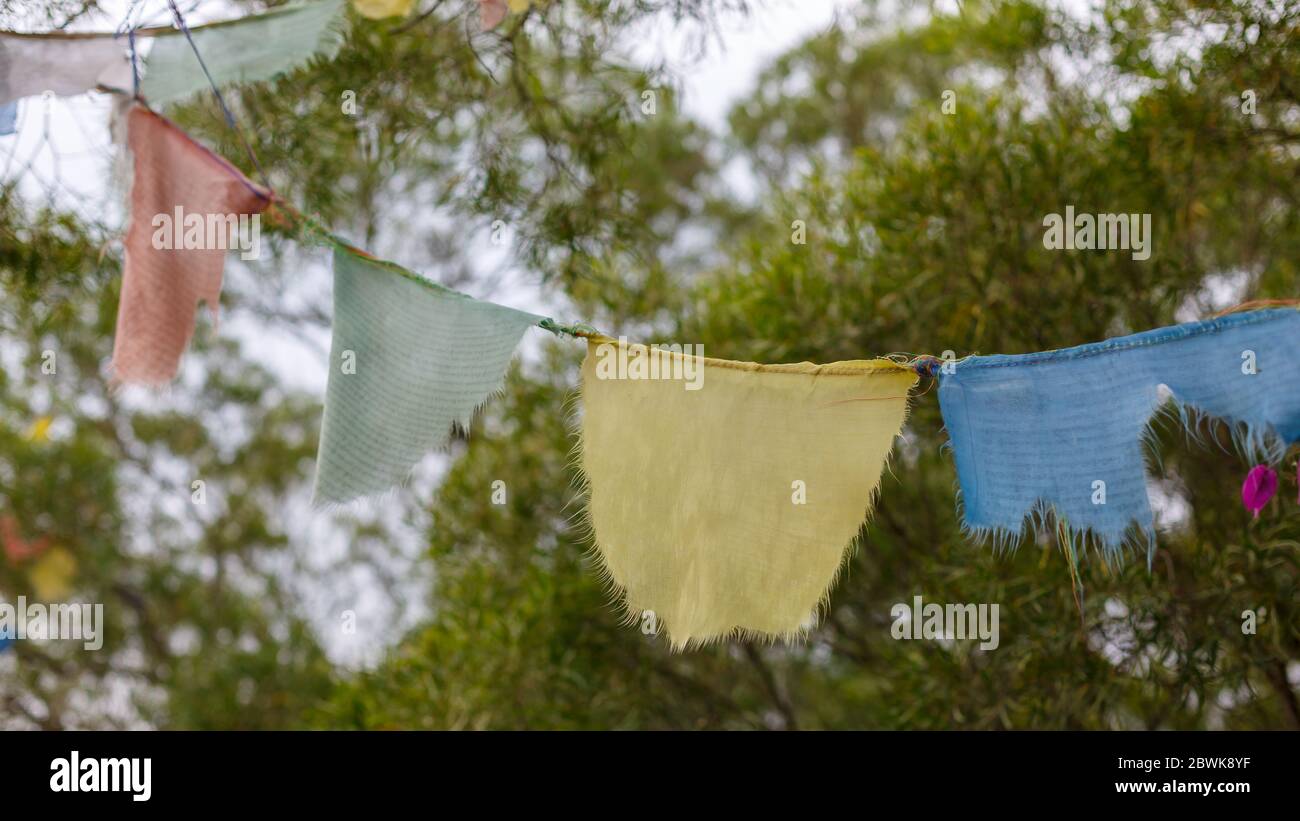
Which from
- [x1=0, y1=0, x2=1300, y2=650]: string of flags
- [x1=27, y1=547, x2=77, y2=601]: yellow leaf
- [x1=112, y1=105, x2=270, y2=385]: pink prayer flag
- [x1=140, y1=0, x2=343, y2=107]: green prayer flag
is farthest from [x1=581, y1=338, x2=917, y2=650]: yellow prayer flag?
[x1=27, y1=547, x2=77, y2=601]: yellow leaf

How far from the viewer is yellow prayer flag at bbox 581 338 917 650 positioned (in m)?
1.90

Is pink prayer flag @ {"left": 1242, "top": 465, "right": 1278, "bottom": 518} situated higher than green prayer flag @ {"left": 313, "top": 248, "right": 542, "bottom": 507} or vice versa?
green prayer flag @ {"left": 313, "top": 248, "right": 542, "bottom": 507}

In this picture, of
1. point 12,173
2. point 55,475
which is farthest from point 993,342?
point 55,475

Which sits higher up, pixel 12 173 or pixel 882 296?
pixel 12 173

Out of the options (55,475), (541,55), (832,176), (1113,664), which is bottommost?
(1113,664)

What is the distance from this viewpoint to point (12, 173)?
3.02m

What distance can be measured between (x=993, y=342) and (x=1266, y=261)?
1.44m

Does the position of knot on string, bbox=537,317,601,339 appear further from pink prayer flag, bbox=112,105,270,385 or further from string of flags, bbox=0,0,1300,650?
pink prayer flag, bbox=112,105,270,385

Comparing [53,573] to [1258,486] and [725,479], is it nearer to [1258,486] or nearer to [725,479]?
[725,479]

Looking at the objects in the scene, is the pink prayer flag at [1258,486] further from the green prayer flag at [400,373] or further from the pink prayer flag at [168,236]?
the pink prayer flag at [168,236]
